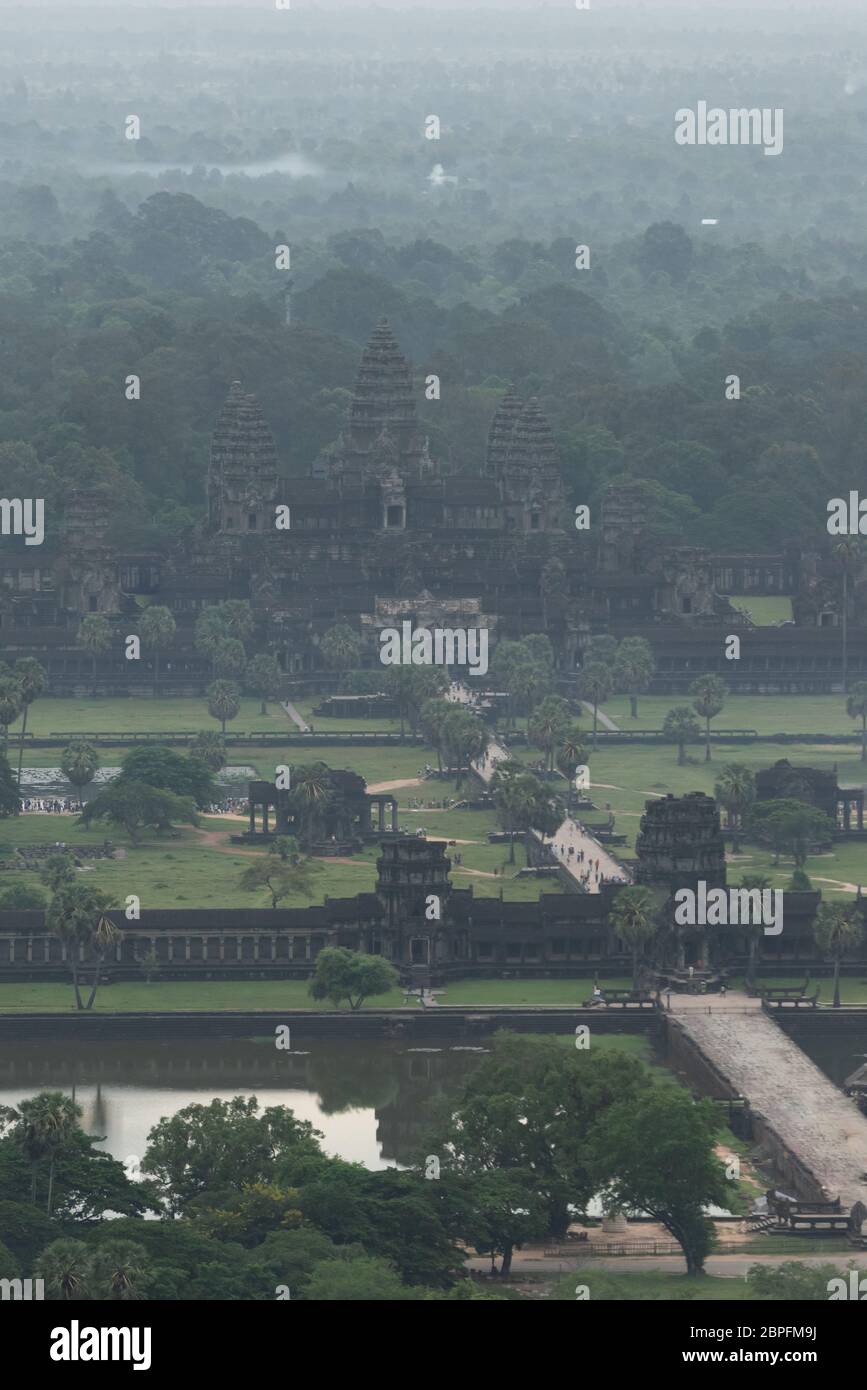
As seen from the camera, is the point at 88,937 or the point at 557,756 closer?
the point at 88,937

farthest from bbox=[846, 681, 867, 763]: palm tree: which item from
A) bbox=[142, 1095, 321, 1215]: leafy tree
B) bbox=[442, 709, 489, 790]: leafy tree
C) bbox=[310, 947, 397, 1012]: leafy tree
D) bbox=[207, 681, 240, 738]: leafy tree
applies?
bbox=[142, 1095, 321, 1215]: leafy tree

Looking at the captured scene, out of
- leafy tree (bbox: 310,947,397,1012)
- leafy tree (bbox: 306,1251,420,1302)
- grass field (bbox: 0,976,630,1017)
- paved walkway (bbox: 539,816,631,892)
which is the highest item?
paved walkway (bbox: 539,816,631,892)

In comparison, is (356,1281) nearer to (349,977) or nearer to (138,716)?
(349,977)

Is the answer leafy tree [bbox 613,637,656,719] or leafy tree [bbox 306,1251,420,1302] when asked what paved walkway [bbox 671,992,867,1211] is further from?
leafy tree [bbox 613,637,656,719]
